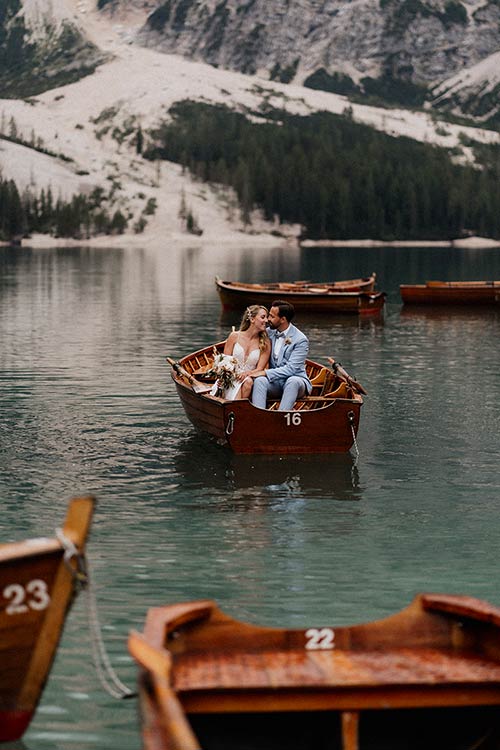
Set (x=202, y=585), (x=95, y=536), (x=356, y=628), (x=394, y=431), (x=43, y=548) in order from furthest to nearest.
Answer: (x=394, y=431), (x=95, y=536), (x=202, y=585), (x=356, y=628), (x=43, y=548)

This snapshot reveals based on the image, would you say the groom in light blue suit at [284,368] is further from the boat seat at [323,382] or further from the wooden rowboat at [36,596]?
the wooden rowboat at [36,596]

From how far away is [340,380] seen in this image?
2667cm

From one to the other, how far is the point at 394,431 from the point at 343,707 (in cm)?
1969

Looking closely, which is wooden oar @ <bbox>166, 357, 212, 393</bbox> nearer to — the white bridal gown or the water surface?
the white bridal gown

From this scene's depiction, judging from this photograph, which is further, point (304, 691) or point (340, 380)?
point (340, 380)

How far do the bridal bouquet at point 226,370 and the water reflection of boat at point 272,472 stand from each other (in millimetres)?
1532

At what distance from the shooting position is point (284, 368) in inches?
975

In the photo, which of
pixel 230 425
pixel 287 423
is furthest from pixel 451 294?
pixel 230 425

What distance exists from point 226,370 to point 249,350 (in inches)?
30.6

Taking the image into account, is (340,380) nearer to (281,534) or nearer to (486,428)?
(486,428)

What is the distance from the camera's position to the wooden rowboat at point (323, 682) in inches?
360

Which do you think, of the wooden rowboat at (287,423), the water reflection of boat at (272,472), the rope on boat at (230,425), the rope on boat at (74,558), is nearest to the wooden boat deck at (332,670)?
the rope on boat at (74,558)

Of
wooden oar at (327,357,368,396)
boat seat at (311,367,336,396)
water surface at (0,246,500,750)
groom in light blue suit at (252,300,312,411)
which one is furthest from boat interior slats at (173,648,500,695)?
boat seat at (311,367,336,396)

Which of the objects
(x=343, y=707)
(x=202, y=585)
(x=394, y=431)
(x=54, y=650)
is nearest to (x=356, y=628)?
(x=343, y=707)
